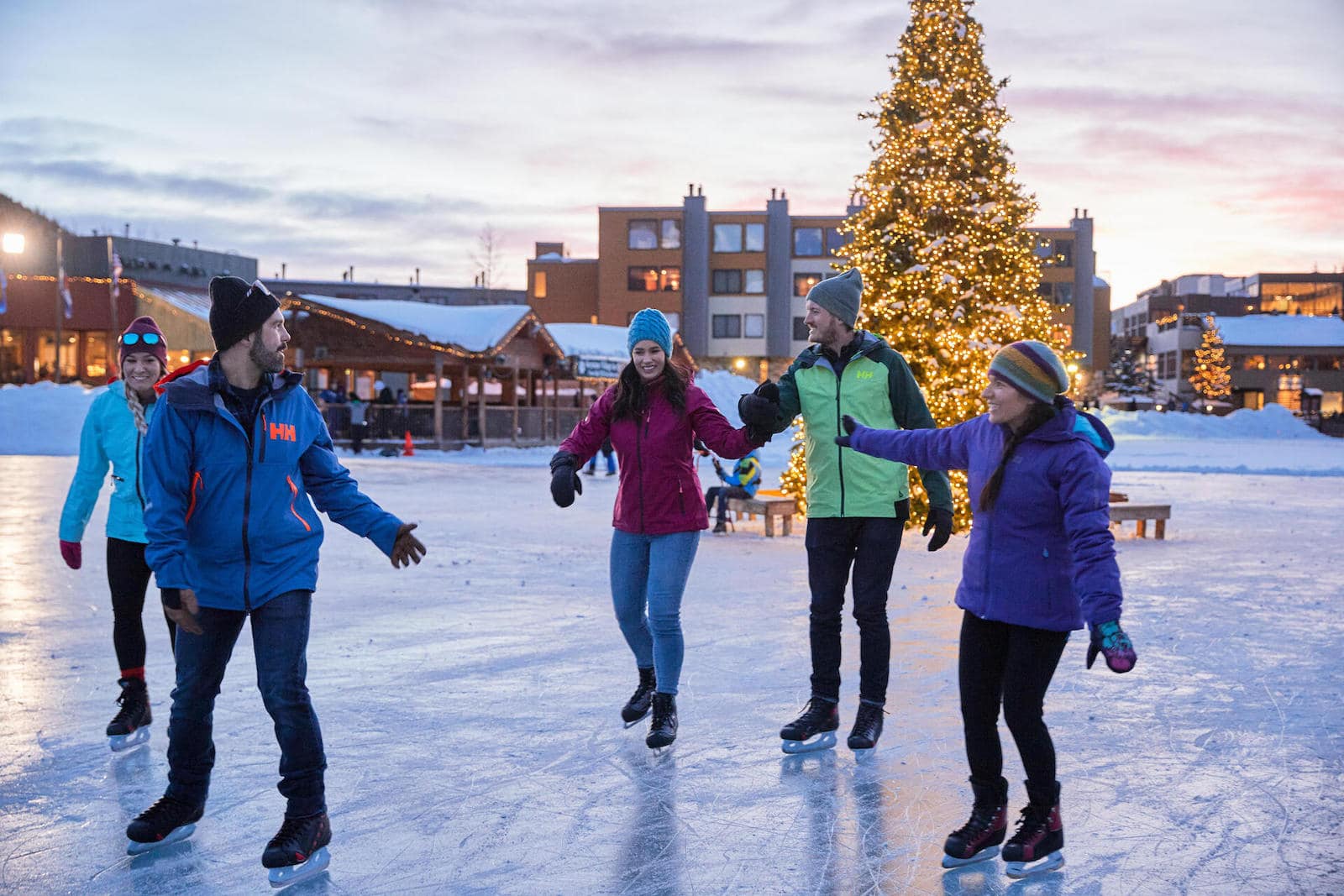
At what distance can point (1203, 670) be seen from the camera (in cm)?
630

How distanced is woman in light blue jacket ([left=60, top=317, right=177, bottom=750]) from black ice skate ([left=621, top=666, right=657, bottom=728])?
1944 millimetres

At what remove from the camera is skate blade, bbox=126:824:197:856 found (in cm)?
361

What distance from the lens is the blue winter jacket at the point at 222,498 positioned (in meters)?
3.39

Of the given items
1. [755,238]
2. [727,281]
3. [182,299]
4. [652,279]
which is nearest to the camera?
[182,299]

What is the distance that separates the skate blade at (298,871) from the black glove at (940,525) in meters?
2.47

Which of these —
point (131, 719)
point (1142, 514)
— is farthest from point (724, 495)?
point (131, 719)

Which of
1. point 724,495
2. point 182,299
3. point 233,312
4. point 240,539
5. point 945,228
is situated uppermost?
point 182,299

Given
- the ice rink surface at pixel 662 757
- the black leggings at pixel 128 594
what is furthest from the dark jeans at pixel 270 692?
the black leggings at pixel 128 594

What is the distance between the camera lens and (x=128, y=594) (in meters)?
4.80

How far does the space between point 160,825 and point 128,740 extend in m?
1.34

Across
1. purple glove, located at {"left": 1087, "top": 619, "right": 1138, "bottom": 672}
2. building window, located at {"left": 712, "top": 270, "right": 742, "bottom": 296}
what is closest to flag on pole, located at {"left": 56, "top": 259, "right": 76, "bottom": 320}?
building window, located at {"left": 712, "top": 270, "right": 742, "bottom": 296}

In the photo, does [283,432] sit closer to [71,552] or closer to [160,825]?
[160,825]

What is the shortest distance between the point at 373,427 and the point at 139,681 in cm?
2873

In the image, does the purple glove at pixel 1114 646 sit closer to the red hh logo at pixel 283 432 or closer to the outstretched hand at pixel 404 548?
the outstretched hand at pixel 404 548
